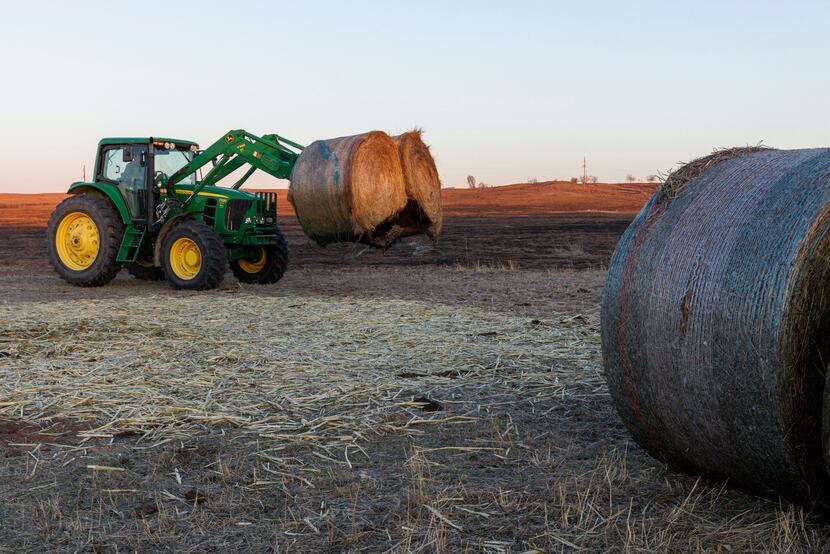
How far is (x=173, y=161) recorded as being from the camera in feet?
47.6

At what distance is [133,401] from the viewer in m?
6.25

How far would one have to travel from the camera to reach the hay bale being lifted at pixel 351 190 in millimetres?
11328

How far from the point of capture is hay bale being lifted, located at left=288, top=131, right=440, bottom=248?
1133cm

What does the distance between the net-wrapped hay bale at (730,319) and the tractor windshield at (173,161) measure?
11119 mm

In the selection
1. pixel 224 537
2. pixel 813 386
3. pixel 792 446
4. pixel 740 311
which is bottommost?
pixel 224 537

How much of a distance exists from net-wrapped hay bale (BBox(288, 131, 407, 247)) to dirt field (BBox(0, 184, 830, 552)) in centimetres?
114

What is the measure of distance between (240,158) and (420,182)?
11.2ft

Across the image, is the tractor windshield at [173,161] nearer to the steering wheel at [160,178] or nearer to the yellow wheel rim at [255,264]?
the steering wheel at [160,178]

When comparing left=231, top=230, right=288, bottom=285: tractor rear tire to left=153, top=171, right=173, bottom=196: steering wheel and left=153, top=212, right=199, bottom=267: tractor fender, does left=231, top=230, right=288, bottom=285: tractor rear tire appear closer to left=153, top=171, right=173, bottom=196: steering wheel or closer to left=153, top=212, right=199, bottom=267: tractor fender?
left=153, top=212, right=199, bottom=267: tractor fender

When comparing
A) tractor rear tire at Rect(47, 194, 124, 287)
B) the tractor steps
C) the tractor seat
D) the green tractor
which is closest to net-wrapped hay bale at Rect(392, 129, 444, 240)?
the green tractor

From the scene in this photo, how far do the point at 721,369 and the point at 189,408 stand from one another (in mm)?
3527

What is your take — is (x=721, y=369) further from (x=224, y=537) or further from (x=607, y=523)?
(x=224, y=537)

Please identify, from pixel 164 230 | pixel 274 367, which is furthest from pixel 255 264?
pixel 274 367

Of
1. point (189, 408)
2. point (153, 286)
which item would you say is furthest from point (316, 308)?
point (189, 408)
